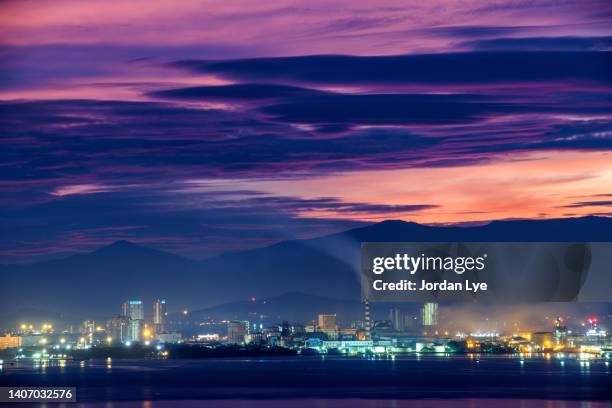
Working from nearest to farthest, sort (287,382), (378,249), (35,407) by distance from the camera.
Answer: (378,249) < (35,407) < (287,382)

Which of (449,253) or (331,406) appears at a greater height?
(449,253)

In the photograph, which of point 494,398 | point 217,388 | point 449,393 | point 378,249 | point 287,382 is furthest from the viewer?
point 287,382

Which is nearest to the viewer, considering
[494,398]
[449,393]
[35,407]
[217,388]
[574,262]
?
[574,262]

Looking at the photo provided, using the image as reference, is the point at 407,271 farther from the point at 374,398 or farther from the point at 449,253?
the point at 374,398

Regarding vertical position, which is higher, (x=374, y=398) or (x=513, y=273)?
(x=513, y=273)

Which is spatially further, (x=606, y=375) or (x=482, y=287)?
(x=606, y=375)

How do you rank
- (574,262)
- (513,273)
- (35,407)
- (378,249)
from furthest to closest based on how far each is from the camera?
(35,407) < (574,262) < (513,273) < (378,249)

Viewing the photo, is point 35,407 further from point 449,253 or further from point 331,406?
point 449,253

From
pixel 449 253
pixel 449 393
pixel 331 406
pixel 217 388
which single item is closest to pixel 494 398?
pixel 449 393

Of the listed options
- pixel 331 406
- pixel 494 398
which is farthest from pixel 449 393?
pixel 331 406

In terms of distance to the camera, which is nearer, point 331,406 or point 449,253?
point 449,253
